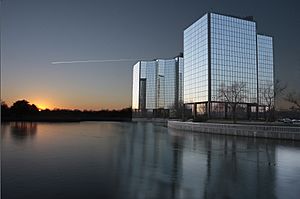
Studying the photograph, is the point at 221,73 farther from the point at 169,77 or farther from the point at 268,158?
the point at 268,158

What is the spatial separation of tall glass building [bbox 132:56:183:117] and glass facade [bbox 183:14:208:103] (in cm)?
4201

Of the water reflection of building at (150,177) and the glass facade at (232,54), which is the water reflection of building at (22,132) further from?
the glass facade at (232,54)

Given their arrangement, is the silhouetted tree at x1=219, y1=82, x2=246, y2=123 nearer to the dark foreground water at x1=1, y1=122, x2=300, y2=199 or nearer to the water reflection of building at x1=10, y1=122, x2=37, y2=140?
the water reflection of building at x1=10, y1=122, x2=37, y2=140

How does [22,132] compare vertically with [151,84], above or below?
below

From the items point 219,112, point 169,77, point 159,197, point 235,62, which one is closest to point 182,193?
point 159,197

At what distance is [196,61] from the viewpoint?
302 feet

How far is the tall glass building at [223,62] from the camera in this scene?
84625mm

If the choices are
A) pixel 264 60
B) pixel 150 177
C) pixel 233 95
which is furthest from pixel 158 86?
pixel 150 177

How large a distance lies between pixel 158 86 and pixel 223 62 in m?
67.2

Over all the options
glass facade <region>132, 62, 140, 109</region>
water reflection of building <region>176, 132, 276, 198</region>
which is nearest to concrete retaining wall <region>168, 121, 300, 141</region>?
water reflection of building <region>176, 132, 276, 198</region>

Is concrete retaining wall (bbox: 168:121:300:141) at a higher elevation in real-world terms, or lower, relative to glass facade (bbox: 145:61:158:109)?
lower

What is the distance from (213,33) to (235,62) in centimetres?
1288

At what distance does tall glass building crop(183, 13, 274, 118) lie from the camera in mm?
84625

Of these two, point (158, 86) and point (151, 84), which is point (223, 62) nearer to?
point (158, 86)
